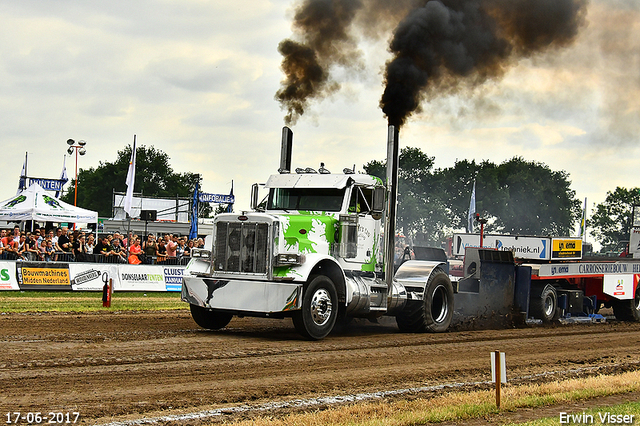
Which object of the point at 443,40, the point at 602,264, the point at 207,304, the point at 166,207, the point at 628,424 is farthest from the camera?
the point at 166,207

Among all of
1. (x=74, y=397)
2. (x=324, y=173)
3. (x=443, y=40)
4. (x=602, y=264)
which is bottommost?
(x=74, y=397)

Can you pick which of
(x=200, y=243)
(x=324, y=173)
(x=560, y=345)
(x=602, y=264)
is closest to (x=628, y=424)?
(x=560, y=345)

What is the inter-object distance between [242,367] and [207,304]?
2927 mm

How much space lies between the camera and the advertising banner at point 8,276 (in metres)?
21.2

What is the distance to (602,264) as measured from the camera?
1972cm

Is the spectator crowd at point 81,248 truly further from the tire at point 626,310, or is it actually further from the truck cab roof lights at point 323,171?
the tire at point 626,310

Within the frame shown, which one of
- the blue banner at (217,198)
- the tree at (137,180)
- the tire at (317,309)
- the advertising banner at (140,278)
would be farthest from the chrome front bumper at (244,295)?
the tree at (137,180)

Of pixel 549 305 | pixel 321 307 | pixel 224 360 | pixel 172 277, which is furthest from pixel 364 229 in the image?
pixel 172 277

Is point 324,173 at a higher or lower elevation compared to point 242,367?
higher

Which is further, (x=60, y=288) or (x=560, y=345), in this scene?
(x=60, y=288)

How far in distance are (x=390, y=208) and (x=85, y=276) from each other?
1270cm

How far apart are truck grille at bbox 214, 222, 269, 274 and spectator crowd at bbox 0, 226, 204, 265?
476 inches

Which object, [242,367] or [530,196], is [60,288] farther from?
[530,196]

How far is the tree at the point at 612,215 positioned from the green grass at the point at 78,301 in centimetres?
9743
